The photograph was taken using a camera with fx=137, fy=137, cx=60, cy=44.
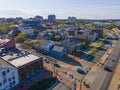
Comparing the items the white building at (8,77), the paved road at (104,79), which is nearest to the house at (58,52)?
the paved road at (104,79)

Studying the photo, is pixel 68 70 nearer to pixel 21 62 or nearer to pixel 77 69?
pixel 77 69

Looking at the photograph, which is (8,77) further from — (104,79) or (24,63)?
(104,79)

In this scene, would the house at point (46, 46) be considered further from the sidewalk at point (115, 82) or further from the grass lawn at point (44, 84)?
the sidewalk at point (115, 82)

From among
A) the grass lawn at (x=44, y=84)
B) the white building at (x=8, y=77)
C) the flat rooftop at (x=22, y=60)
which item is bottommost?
the grass lawn at (x=44, y=84)

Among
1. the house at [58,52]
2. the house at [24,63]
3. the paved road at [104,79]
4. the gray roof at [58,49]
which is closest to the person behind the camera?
the paved road at [104,79]

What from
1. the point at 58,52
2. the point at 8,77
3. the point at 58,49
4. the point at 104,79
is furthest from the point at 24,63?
the point at 104,79

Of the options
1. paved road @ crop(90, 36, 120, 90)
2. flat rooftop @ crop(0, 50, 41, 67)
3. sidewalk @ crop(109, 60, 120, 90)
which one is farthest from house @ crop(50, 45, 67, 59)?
sidewalk @ crop(109, 60, 120, 90)
